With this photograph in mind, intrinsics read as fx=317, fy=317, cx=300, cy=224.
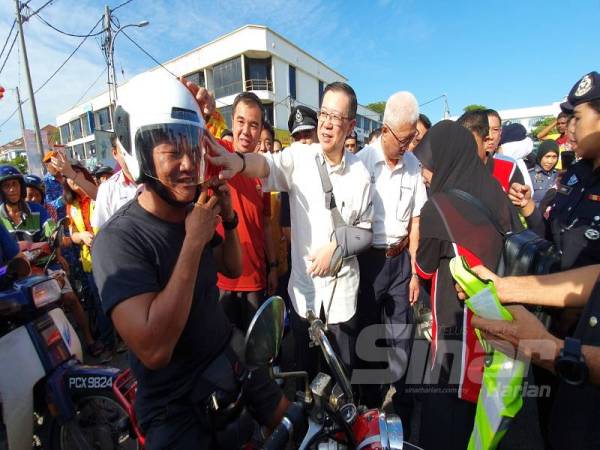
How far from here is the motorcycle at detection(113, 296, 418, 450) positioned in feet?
3.16

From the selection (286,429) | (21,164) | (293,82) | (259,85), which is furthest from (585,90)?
(21,164)

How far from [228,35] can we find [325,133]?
28.5 meters

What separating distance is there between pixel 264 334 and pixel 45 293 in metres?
1.95

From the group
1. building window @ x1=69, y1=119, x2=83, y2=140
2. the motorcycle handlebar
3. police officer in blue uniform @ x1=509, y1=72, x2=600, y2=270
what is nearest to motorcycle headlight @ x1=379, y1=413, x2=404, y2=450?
the motorcycle handlebar

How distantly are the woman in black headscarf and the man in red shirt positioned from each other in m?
1.25

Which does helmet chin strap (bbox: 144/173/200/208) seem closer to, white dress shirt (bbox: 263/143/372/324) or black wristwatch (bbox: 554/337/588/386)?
white dress shirt (bbox: 263/143/372/324)

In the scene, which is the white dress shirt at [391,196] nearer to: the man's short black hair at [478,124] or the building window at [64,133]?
the man's short black hair at [478,124]

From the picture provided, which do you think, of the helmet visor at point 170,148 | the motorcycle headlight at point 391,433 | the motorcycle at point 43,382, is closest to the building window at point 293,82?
the motorcycle at point 43,382

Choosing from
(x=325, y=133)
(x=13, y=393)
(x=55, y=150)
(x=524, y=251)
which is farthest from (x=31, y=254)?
(x=524, y=251)

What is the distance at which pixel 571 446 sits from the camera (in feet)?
4.23

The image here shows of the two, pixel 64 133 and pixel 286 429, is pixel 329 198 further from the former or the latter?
pixel 64 133

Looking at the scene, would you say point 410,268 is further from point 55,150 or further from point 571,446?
point 55,150

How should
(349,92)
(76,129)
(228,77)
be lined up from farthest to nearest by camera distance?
(76,129)
(228,77)
(349,92)

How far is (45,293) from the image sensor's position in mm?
2115
